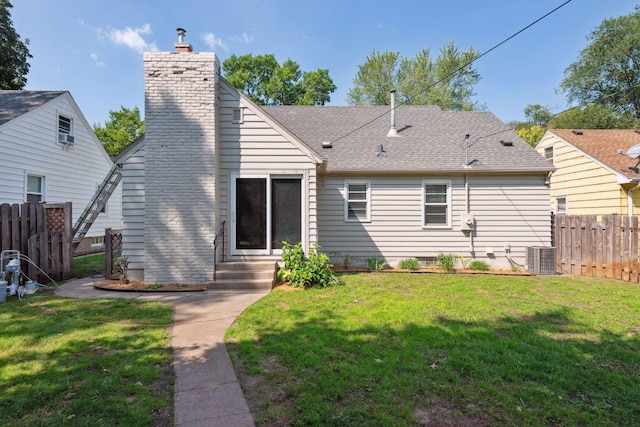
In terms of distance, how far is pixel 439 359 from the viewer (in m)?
3.34

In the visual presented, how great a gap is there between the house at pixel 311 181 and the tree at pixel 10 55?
22.6m

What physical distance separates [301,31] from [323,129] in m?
4.53

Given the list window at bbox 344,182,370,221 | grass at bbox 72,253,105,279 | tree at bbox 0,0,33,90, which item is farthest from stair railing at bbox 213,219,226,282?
tree at bbox 0,0,33,90

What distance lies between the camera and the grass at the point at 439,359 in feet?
8.17

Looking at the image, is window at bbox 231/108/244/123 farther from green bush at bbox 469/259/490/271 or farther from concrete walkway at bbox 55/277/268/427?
green bush at bbox 469/259/490/271

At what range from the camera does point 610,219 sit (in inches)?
316

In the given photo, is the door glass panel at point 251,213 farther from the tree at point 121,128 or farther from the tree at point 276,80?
the tree at point 121,128

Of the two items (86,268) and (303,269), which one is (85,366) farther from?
(86,268)

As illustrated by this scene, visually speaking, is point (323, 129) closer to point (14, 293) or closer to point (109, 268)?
point (109, 268)

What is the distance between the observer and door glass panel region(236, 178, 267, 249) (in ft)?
24.0

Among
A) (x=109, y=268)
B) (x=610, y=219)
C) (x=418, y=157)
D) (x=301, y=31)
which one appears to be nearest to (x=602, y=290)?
(x=610, y=219)

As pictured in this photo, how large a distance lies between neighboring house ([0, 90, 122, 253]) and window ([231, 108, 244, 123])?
8800 millimetres

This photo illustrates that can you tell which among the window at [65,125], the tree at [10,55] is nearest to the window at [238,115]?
the window at [65,125]

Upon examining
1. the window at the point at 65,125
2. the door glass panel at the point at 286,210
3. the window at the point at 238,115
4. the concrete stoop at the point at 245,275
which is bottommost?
the concrete stoop at the point at 245,275
